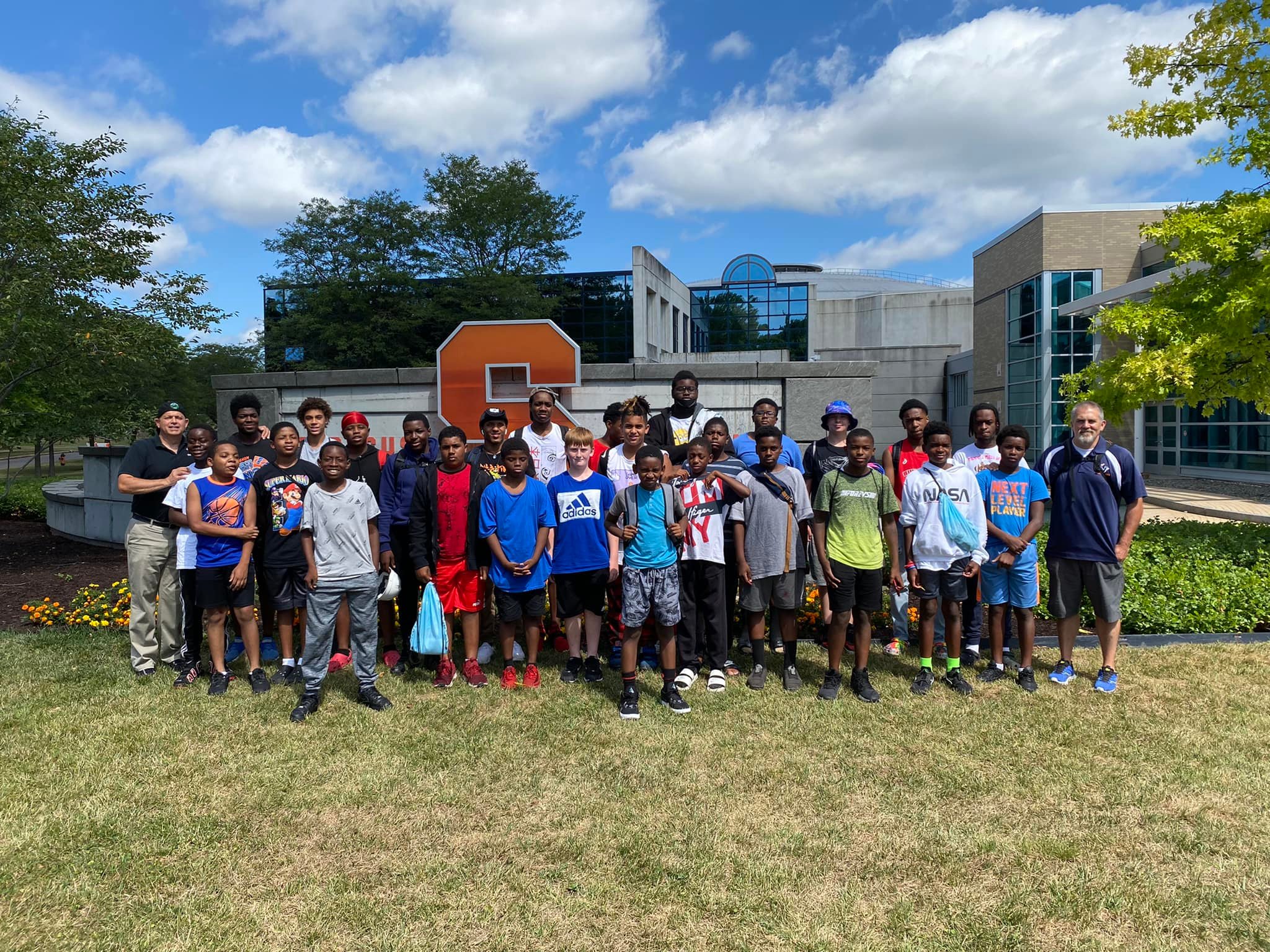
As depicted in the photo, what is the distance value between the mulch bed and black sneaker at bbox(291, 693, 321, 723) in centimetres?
450

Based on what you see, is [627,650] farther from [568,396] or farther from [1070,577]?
[568,396]

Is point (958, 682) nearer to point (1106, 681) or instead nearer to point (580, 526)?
point (1106, 681)

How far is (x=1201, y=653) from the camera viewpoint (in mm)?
5852

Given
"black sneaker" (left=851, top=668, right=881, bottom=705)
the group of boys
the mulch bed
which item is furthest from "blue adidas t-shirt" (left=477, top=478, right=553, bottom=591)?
the mulch bed

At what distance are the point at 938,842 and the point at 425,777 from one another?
2476 mm

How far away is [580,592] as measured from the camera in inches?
216

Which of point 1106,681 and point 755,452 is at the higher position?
point 755,452

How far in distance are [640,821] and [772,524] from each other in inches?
92.0

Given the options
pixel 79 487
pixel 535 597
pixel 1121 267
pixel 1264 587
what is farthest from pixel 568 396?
pixel 1121 267

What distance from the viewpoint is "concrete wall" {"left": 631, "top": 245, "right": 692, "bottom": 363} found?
33.8 meters

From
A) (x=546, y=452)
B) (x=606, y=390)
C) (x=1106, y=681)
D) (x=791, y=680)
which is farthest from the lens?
(x=606, y=390)

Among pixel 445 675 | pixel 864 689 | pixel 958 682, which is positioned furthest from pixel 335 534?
pixel 958 682

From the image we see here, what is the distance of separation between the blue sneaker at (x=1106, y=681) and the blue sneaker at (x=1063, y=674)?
0.51 ft

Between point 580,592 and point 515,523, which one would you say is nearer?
point 515,523
